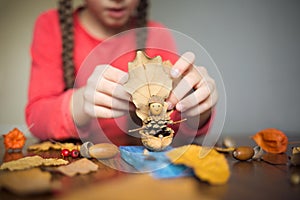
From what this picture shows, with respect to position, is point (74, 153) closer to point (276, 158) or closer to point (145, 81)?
point (145, 81)

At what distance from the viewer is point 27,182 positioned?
424mm

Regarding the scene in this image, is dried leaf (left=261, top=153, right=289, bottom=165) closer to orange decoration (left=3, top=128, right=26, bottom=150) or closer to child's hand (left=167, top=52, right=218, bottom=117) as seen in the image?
child's hand (left=167, top=52, right=218, bottom=117)

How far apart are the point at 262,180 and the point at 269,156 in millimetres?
190

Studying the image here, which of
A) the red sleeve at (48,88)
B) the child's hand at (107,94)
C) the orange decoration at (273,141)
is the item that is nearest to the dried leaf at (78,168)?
the child's hand at (107,94)

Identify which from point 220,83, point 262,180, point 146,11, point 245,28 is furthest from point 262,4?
point 262,180

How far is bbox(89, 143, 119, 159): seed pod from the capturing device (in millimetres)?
595

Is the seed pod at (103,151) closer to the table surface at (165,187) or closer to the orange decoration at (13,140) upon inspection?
the table surface at (165,187)

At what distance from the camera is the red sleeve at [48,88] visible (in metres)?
0.77

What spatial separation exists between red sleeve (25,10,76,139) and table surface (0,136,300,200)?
0.90 feet

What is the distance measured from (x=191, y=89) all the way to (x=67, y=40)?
496mm

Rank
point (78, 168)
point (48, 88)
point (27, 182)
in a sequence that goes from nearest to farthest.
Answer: point (27, 182)
point (78, 168)
point (48, 88)

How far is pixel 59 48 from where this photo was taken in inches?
39.6

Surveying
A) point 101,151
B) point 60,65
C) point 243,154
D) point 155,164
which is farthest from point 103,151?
point 60,65

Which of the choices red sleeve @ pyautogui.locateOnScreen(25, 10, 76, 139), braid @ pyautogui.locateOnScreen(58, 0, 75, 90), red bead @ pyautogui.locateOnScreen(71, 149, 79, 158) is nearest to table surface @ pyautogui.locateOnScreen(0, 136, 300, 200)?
red bead @ pyautogui.locateOnScreen(71, 149, 79, 158)
